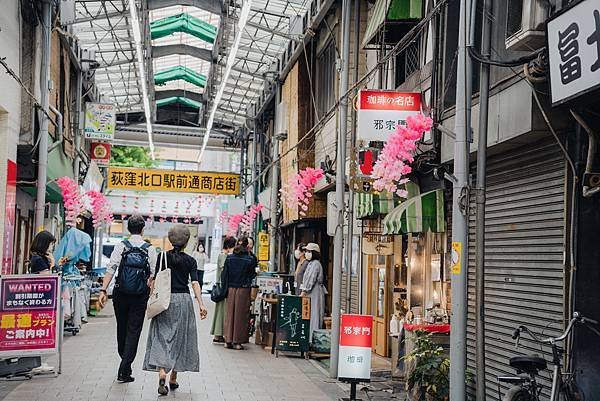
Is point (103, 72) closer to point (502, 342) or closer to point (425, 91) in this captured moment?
point (425, 91)

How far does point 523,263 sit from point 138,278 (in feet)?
14.2

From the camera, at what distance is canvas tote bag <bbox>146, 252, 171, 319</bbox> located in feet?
31.2

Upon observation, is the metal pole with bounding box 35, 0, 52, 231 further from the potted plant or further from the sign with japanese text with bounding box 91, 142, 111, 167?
the sign with japanese text with bounding box 91, 142, 111, 167

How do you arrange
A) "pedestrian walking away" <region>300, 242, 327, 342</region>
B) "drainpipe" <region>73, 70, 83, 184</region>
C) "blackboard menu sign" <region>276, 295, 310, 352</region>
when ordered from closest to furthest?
"blackboard menu sign" <region>276, 295, 310, 352</region>
"pedestrian walking away" <region>300, 242, 327, 342</region>
"drainpipe" <region>73, 70, 83, 184</region>

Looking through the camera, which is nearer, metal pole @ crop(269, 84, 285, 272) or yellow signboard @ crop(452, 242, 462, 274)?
yellow signboard @ crop(452, 242, 462, 274)

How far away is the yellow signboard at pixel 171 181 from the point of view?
33.8 meters

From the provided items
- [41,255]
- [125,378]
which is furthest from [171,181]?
[125,378]

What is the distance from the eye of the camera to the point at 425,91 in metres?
12.1

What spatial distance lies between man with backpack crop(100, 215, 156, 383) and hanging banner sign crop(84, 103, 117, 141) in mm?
16386

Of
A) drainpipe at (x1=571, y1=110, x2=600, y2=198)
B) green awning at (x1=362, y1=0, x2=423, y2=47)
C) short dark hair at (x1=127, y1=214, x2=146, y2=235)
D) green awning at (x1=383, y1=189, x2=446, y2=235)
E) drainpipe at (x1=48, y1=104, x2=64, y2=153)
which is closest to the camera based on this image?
drainpipe at (x1=571, y1=110, x2=600, y2=198)

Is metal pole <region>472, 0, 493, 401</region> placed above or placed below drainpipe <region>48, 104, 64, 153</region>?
below

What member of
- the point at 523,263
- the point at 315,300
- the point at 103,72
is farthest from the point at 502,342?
the point at 103,72

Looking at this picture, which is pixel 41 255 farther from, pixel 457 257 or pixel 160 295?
pixel 457 257

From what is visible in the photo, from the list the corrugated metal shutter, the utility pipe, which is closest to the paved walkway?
the corrugated metal shutter
